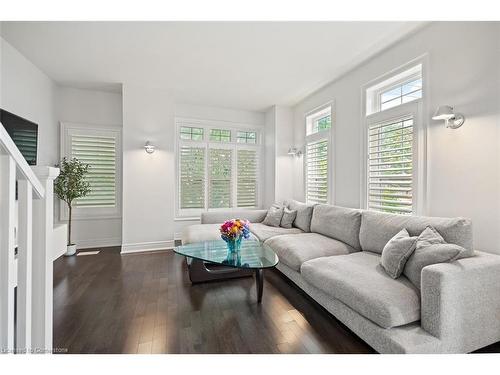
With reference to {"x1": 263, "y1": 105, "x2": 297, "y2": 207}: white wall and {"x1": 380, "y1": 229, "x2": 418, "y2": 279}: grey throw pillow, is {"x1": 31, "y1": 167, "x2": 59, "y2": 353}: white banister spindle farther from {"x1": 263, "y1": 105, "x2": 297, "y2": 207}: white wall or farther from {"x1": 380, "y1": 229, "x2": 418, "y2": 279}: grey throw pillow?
{"x1": 263, "y1": 105, "x2": 297, "y2": 207}: white wall

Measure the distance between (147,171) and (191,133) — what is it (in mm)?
1256

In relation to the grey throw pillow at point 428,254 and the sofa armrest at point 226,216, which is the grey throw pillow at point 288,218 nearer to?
the sofa armrest at point 226,216

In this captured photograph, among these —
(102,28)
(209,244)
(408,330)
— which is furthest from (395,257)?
(102,28)

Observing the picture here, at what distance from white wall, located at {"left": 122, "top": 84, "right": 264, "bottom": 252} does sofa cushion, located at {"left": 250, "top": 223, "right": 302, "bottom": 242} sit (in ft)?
5.27

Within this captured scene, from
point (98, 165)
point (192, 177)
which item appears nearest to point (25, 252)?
point (98, 165)

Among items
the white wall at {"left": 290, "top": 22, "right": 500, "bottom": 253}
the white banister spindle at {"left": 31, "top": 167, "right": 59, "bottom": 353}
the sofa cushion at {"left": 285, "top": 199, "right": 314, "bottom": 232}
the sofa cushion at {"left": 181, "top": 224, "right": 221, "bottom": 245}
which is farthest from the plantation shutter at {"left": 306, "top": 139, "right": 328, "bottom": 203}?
the white banister spindle at {"left": 31, "top": 167, "right": 59, "bottom": 353}

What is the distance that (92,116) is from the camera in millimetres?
4316

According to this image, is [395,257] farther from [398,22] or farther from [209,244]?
[398,22]

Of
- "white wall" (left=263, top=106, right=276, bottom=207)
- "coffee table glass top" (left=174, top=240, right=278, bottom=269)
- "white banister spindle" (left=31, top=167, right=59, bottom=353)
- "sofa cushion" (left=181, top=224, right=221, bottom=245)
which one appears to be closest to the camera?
"white banister spindle" (left=31, top=167, right=59, bottom=353)

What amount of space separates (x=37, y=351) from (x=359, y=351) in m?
1.87

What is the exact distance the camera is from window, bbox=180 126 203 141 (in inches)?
193

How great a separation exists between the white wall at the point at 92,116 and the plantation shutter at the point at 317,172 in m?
3.55

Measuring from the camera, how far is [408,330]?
1.53 metres

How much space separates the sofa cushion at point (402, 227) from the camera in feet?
5.96
